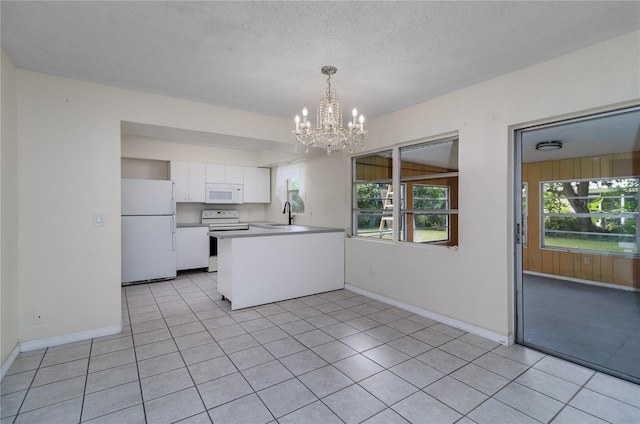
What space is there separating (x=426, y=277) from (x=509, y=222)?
109cm

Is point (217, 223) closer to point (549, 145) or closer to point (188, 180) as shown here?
point (188, 180)

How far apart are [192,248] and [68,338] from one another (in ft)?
9.35

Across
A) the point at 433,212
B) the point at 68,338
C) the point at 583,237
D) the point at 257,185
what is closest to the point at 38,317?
the point at 68,338

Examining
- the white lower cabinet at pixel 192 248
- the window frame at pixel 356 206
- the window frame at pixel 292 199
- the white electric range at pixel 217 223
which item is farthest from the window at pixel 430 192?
the white lower cabinet at pixel 192 248

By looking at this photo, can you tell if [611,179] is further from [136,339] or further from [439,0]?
[136,339]

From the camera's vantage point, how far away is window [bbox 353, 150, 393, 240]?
407 cm

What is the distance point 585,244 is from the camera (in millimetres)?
2674

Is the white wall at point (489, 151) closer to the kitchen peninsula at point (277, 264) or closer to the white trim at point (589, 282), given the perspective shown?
the white trim at point (589, 282)

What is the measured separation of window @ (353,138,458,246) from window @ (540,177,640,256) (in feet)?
2.78

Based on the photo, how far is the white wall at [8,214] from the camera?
7.58 feet

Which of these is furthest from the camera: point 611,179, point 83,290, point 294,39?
point 83,290

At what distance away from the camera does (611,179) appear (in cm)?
240

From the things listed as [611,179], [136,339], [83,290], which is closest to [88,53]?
[83,290]

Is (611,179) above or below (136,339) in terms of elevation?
above
